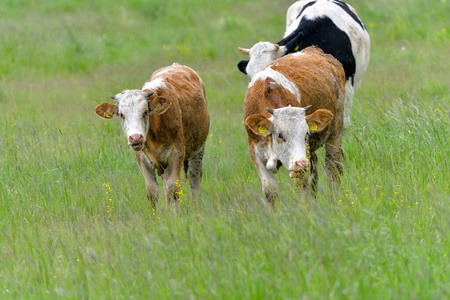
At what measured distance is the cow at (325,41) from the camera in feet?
31.1

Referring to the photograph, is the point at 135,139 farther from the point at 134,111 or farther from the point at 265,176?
the point at 265,176

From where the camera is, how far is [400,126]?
27.4ft

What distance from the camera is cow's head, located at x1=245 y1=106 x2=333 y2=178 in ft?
19.6

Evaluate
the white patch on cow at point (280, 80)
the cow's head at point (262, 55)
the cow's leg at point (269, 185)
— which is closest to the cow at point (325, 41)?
the cow's head at point (262, 55)

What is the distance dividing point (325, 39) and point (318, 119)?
3863mm

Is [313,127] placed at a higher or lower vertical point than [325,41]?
higher

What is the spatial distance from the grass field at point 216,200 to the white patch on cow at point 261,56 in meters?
1.11

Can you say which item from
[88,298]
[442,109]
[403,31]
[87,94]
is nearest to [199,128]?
[442,109]

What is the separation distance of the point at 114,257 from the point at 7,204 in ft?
10.0

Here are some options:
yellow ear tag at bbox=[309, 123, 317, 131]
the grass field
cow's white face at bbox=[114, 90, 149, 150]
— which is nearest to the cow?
the grass field

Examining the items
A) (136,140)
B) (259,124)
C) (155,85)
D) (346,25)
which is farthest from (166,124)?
(346,25)

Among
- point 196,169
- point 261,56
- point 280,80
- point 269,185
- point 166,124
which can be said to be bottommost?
point 196,169

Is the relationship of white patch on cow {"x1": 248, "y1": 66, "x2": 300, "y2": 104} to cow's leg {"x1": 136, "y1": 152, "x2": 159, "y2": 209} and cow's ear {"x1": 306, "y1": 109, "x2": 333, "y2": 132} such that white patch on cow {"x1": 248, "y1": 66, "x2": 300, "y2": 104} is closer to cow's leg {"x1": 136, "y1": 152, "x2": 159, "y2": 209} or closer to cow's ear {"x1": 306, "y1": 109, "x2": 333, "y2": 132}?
cow's ear {"x1": 306, "y1": 109, "x2": 333, "y2": 132}

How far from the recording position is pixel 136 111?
6.83 m
